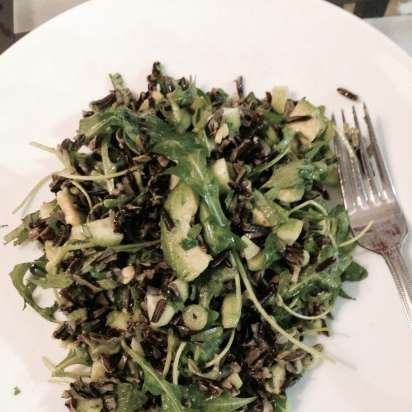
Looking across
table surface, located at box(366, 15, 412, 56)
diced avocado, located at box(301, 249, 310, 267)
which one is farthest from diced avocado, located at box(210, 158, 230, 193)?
table surface, located at box(366, 15, 412, 56)

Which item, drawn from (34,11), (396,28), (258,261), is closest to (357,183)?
(258,261)

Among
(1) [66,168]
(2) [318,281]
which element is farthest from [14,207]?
(2) [318,281]

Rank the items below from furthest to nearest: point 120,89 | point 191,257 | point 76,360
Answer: point 120,89
point 76,360
point 191,257

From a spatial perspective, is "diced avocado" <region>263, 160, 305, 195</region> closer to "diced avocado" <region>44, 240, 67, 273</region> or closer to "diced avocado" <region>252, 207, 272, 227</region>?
"diced avocado" <region>252, 207, 272, 227</region>

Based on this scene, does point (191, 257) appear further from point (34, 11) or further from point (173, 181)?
point (34, 11)

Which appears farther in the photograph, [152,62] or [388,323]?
[152,62]

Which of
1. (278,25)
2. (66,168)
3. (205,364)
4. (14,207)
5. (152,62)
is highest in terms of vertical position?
(278,25)

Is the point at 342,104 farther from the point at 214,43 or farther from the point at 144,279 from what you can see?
the point at 144,279
